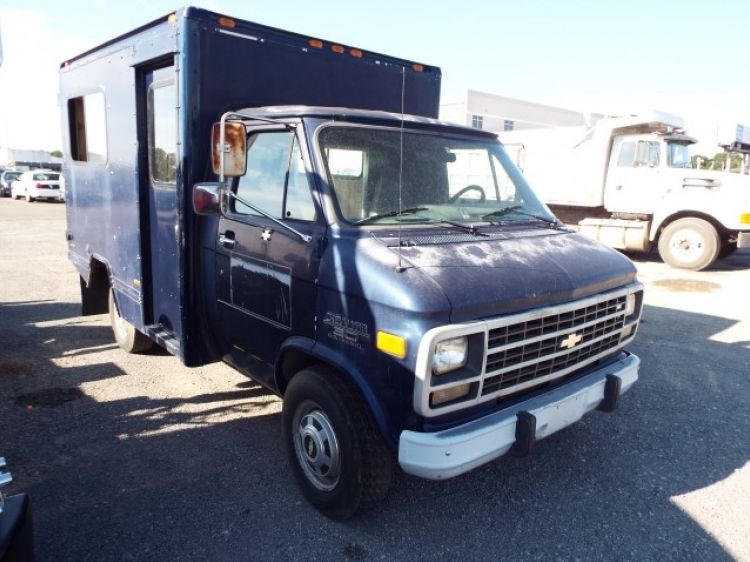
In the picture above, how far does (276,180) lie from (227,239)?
21.9 inches

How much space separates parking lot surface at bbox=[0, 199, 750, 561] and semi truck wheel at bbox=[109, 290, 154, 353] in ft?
0.35

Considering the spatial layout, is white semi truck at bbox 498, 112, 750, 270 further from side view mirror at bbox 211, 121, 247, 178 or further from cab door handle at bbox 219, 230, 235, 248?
side view mirror at bbox 211, 121, 247, 178

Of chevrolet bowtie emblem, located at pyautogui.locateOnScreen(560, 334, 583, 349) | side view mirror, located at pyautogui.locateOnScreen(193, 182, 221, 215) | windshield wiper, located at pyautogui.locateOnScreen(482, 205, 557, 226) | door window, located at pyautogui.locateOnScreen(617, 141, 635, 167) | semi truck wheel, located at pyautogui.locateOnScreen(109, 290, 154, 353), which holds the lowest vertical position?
semi truck wheel, located at pyautogui.locateOnScreen(109, 290, 154, 353)

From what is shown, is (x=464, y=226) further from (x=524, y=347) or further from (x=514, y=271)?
(x=524, y=347)

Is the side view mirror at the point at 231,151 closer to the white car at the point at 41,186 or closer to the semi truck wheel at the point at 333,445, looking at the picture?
the semi truck wheel at the point at 333,445

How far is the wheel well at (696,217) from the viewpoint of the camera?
37.5 feet

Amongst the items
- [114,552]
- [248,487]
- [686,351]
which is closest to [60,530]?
[114,552]

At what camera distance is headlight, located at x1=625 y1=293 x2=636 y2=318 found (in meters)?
3.65

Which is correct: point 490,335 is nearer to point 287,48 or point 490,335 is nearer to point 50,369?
point 287,48

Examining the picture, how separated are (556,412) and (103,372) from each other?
405 centimetres

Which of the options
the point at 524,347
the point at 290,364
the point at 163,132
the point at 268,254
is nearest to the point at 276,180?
the point at 268,254

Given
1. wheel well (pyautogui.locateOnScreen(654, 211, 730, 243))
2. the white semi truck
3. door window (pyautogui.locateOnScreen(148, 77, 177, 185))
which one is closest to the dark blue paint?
door window (pyautogui.locateOnScreen(148, 77, 177, 185))

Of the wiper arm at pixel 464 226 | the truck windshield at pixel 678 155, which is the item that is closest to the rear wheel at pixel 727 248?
Result: the truck windshield at pixel 678 155

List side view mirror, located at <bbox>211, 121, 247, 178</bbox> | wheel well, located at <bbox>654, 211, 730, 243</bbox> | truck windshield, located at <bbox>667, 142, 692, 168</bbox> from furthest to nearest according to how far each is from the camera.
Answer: truck windshield, located at <bbox>667, 142, 692, 168</bbox> < wheel well, located at <bbox>654, 211, 730, 243</bbox> < side view mirror, located at <bbox>211, 121, 247, 178</bbox>
